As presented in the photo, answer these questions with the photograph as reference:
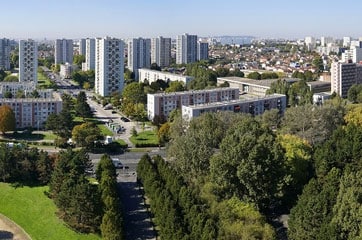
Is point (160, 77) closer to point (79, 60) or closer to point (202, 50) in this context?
point (79, 60)

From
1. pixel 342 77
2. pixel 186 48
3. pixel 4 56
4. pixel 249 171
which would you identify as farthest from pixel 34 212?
pixel 186 48

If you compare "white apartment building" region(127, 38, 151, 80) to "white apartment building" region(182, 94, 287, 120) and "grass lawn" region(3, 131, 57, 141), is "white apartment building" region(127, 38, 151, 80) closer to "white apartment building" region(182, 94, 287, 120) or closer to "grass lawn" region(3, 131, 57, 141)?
"white apartment building" region(182, 94, 287, 120)

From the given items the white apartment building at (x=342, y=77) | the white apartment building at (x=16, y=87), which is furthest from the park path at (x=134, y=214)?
the white apartment building at (x=342, y=77)

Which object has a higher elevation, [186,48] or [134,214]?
[186,48]

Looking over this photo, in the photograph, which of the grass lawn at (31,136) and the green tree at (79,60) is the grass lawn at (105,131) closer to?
the grass lawn at (31,136)

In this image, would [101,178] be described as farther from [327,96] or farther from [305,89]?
[327,96]

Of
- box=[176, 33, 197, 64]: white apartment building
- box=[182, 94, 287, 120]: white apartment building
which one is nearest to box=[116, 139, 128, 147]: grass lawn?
box=[182, 94, 287, 120]: white apartment building
